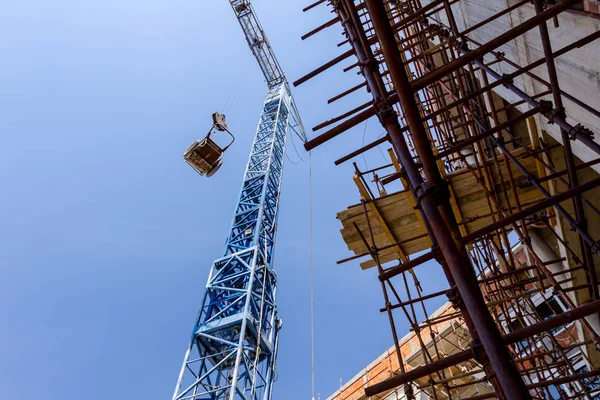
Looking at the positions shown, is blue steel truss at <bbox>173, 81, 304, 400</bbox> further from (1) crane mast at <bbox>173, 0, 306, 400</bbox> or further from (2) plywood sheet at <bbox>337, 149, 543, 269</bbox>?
(2) plywood sheet at <bbox>337, 149, 543, 269</bbox>

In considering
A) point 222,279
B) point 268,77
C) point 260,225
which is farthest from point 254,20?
point 222,279

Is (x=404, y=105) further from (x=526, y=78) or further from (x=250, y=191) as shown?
(x=250, y=191)

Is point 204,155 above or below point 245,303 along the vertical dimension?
above

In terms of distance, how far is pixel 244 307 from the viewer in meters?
12.8

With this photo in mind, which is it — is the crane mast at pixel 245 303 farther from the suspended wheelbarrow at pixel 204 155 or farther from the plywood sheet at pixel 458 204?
the plywood sheet at pixel 458 204

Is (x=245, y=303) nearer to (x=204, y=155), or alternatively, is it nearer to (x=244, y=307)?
(x=244, y=307)

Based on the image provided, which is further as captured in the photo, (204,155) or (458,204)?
(204,155)

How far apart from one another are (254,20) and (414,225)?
30432mm

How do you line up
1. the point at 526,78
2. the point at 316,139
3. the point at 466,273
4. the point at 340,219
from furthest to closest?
the point at 340,219 → the point at 526,78 → the point at 316,139 → the point at 466,273

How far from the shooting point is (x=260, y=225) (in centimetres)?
1712

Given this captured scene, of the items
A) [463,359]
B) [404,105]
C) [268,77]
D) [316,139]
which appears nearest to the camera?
[463,359]

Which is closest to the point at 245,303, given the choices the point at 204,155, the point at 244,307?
the point at 244,307

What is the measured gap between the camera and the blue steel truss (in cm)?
1169

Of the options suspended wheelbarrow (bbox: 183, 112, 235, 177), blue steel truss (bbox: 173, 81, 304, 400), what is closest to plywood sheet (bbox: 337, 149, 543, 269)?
blue steel truss (bbox: 173, 81, 304, 400)
